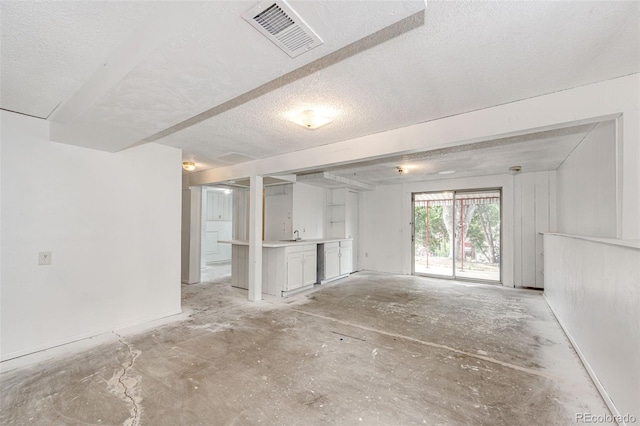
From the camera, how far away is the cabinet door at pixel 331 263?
5840 millimetres

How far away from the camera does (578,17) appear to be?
1420 mm

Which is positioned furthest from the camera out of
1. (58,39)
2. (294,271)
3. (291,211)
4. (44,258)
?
(291,211)

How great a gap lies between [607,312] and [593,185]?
1.54 meters

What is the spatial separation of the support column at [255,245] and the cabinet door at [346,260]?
236 cm

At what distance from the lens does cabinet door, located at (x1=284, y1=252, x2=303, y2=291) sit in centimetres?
482

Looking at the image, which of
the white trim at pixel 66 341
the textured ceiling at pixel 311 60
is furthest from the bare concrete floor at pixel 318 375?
the textured ceiling at pixel 311 60

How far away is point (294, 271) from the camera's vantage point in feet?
16.3

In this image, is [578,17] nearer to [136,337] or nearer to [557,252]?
[557,252]

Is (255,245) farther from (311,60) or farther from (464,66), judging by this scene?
(464,66)

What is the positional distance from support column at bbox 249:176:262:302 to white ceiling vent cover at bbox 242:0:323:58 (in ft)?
11.1

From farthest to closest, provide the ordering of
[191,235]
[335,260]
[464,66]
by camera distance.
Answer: [335,260] < [191,235] < [464,66]

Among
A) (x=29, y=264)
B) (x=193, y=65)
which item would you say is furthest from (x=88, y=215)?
(x=193, y=65)

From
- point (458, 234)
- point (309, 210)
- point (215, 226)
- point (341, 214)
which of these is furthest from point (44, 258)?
point (458, 234)

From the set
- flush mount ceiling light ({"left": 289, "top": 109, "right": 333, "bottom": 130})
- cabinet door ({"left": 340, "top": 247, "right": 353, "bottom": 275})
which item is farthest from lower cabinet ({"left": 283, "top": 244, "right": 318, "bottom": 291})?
flush mount ceiling light ({"left": 289, "top": 109, "right": 333, "bottom": 130})
